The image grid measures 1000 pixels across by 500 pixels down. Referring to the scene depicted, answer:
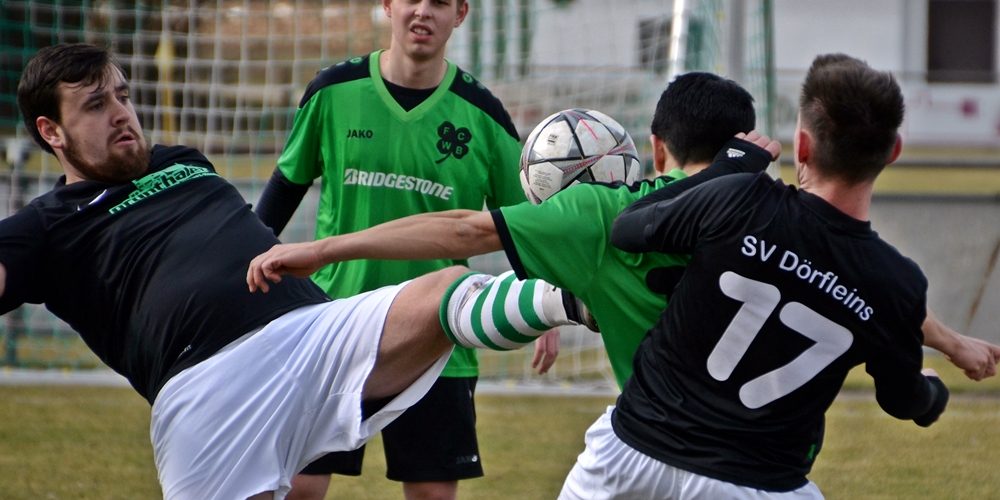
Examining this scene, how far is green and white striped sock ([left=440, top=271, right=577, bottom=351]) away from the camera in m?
3.40

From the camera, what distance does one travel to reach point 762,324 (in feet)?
9.95

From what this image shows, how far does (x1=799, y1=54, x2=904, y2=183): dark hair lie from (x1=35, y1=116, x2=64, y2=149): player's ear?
7.48 ft

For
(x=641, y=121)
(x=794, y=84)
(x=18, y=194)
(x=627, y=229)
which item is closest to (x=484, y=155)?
(x=627, y=229)

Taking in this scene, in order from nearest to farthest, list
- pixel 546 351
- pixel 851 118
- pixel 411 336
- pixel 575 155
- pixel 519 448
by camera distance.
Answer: pixel 851 118, pixel 411 336, pixel 575 155, pixel 546 351, pixel 519 448

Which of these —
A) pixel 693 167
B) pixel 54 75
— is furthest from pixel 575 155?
pixel 54 75

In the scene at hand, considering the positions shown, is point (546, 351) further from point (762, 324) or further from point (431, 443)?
point (762, 324)

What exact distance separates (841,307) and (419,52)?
7.28 ft

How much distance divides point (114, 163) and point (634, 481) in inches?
74.4

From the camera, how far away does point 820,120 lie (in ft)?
9.80

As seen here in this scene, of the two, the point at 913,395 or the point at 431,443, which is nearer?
the point at 913,395

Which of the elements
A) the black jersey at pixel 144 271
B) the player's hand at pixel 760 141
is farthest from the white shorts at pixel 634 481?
the black jersey at pixel 144 271

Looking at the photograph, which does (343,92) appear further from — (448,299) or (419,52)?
(448,299)

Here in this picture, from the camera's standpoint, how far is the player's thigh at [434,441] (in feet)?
15.3

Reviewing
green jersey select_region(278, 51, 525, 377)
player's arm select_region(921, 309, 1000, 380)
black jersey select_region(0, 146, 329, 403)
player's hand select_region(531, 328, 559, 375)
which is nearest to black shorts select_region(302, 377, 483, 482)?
green jersey select_region(278, 51, 525, 377)
